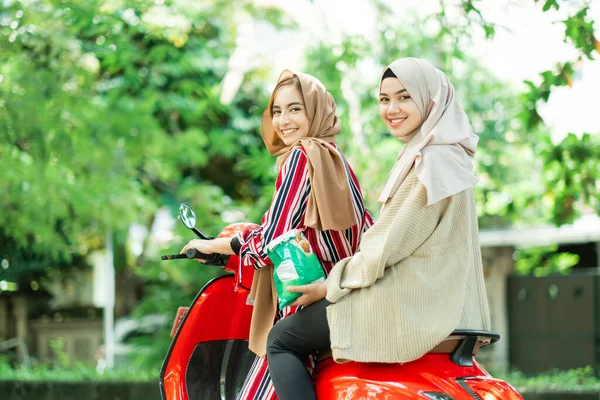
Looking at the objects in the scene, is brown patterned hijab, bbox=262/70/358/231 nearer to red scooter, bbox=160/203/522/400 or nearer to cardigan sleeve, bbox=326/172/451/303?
cardigan sleeve, bbox=326/172/451/303

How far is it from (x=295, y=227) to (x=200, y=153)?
852 cm

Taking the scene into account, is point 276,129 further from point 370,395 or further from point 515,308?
point 515,308

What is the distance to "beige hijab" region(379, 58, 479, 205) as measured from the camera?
245 centimetres

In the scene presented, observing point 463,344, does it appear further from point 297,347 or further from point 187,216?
point 187,216

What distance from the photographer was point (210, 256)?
3072 millimetres

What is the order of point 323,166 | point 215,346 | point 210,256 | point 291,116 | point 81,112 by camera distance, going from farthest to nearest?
point 81,112, point 215,346, point 210,256, point 291,116, point 323,166

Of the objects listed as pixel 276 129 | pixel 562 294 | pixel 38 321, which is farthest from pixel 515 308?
pixel 38 321

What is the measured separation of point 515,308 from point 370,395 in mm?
9075

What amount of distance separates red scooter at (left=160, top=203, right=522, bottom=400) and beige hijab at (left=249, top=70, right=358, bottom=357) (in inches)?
4.9

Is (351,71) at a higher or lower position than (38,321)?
higher

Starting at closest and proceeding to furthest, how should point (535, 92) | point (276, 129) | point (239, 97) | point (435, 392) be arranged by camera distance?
1. point (435, 392)
2. point (276, 129)
3. point (535, 92)
4. point (239, 97)

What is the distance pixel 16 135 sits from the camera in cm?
647

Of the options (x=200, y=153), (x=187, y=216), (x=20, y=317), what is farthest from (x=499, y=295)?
(x=20, y=317)

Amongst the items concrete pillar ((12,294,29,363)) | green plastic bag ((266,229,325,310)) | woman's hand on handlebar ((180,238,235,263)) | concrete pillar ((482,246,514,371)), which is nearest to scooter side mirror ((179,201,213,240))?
woman's hand on handlebar ((180,238,235,263))
